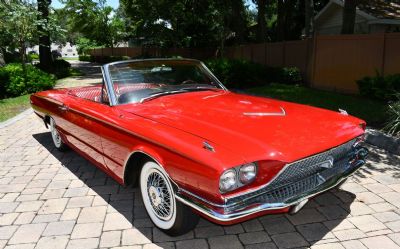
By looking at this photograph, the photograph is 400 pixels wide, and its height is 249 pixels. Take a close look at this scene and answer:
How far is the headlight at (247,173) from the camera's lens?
279cm

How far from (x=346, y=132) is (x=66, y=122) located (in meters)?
3.68

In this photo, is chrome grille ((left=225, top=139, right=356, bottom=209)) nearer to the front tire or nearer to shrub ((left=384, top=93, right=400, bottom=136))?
the front tire

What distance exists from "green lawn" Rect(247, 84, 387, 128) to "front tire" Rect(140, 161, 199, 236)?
211 inches

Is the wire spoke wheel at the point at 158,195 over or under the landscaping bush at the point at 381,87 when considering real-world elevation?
under

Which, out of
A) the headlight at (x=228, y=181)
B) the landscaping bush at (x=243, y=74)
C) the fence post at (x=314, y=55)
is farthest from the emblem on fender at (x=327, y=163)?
the landscaping bush at (x=243, y=74)

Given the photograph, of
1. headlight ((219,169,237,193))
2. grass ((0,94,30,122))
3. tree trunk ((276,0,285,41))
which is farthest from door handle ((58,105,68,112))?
tree trunk ((276,0,285,41))

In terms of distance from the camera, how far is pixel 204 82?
195 inches

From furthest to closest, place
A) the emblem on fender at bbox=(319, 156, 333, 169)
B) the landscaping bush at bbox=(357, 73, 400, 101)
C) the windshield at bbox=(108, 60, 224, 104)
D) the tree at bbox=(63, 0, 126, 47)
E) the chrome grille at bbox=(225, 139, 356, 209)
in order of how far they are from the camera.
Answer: the tree at bbox=(63, 0, 126, 47) → the landscaping bush at bbox=(357, 73, 400, 101) → the windshield at bbox=(108, 60, 224, 104) → the emblem on fender at bbox=(319, 156, 333, 169) → the chrome grille at bbox=(225, 139, 356, 209)

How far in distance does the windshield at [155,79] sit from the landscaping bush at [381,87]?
18.9 feet

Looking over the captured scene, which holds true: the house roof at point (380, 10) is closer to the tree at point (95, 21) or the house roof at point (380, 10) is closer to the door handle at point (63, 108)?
the door handle at point (63, 108)

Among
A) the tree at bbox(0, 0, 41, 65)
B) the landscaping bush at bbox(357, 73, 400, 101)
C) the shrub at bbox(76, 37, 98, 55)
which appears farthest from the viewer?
the shrub at bbox(76, 37, 98, 55)

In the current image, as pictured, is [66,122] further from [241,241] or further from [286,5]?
[286,5]

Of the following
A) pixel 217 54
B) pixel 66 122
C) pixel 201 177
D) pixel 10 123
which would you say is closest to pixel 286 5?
pixel 217 54

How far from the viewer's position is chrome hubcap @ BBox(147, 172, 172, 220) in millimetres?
3365
